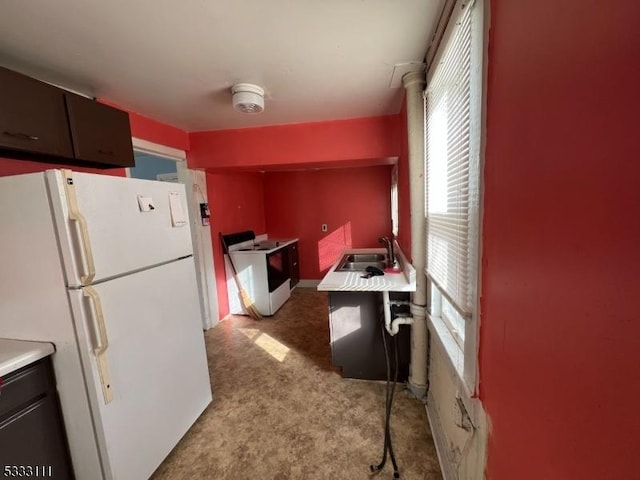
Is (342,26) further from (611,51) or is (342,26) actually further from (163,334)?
(163,334)

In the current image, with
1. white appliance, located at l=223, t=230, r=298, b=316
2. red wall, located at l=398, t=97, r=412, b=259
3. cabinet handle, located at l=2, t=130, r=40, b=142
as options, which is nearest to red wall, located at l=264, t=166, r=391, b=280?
white appliance, located at l=223, t=230, r=298, b=316

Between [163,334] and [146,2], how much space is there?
1578 millimetres

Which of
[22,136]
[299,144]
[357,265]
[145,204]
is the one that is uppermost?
[299,144]

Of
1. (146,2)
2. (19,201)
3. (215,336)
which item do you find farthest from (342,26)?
(215,336)

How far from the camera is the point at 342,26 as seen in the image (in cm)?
127

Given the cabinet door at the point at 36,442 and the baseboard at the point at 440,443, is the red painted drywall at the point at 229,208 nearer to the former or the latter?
the cabinet door at the point at 36,442

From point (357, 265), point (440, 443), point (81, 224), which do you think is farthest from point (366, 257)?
point (81, 224)

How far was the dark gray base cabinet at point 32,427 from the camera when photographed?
1.01 metres

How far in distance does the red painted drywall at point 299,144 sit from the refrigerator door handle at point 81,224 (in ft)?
5.95

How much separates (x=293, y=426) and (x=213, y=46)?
2290 millimetres

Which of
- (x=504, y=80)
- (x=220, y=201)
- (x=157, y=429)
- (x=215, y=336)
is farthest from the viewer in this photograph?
(x=220, y=201)

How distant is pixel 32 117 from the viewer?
4.33 feet

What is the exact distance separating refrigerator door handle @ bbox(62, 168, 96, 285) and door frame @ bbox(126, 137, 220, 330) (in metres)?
1.71

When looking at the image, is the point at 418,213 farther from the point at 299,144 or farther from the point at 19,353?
the point at 19,353
